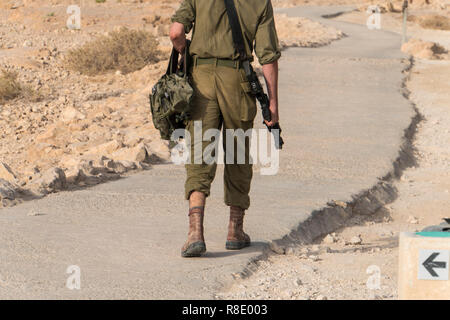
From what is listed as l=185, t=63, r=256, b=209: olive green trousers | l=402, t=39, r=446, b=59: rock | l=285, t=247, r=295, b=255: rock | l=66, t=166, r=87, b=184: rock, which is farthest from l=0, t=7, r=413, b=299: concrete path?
l=402, t=39, r=446, b=59: rock

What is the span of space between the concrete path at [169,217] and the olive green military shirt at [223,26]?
1246 mm

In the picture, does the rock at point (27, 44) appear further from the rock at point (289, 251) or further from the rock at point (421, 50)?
the rock at point (289, 251)

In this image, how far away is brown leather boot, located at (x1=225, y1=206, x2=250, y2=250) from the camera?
5340mm

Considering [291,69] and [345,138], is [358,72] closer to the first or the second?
[291,69]

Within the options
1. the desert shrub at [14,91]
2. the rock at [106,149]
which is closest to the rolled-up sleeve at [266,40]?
the rock at [106,149]

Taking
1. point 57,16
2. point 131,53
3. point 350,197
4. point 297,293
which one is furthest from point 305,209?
point 57,16

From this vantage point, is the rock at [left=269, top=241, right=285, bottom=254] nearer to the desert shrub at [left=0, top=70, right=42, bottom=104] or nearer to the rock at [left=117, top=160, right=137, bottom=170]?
the rock at [left=117, top=160, right=137, bottom=170]

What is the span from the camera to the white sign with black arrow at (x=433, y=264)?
367 cm

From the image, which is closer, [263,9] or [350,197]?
[263,9]

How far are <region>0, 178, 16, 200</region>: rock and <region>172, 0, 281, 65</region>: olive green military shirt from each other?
2556mm

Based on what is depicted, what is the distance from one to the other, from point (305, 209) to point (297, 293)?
88.1 inches

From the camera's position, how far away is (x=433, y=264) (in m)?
3.68

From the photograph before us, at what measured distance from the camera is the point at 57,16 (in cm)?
2692

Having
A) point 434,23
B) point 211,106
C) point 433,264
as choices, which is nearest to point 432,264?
point 433,264
